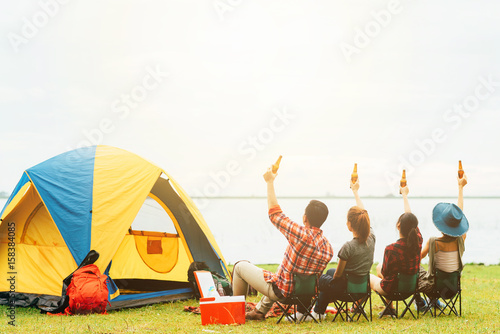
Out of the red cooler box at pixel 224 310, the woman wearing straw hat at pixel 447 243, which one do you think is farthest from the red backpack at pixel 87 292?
the woman wearing straw hat at pixel 447 243

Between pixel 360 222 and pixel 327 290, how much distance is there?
82 centimetres

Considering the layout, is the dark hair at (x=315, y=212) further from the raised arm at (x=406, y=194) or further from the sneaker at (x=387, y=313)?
the sneaker at (x=387, y=313)

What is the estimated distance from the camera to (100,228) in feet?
23.0

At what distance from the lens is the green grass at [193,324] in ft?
17.6

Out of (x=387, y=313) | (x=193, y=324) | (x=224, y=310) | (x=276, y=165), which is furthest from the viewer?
(x=387, y=313)

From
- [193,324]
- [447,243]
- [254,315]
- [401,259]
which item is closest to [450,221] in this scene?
[447,243]

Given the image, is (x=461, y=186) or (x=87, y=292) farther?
(x=87, y=292)

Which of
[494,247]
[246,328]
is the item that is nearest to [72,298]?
[246,328]

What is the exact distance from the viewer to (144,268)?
8.19m

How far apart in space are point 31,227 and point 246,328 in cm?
383

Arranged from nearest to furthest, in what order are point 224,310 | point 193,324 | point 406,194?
point 224,310 → point 193,324 → point 406,194

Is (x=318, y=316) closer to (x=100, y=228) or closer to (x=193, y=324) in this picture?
(x=193, y=324)

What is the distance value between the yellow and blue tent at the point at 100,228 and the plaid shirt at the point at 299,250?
2.47 metres

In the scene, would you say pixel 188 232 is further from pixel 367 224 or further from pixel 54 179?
pixel 367 224
